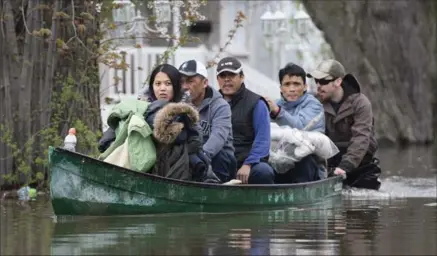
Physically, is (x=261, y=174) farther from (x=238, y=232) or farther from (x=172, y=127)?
(x=238, y=232)

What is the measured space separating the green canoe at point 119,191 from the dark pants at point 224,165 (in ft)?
1.48

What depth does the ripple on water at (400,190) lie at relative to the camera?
69.5 feet

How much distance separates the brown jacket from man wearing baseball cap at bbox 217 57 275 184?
2505 mm

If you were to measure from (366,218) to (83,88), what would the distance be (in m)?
4.63

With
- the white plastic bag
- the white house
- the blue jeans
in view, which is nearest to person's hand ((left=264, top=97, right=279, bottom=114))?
the white plastic bag

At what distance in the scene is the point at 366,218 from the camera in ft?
55.7

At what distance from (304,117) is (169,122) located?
3745 mm

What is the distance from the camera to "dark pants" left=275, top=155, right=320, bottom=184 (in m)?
19.5

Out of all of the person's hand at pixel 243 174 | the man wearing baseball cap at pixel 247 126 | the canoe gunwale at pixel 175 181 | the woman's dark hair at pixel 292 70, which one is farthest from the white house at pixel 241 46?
the canoe gunwale at pixel 175 181

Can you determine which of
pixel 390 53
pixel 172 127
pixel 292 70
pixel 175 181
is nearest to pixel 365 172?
pixel 292 70

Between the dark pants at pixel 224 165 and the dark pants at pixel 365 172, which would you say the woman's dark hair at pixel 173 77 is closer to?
the dark pants at pixel 224 165

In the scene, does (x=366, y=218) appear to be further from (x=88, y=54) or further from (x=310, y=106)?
(x=88, y=54)

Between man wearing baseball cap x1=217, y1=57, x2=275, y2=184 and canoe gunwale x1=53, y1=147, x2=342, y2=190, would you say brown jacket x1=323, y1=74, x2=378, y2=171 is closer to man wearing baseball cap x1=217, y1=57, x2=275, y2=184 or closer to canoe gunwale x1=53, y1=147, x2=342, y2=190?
canoe gunwale x1=53, y1=147, x2=342, y2=190

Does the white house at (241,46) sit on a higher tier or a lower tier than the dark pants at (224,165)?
higher
